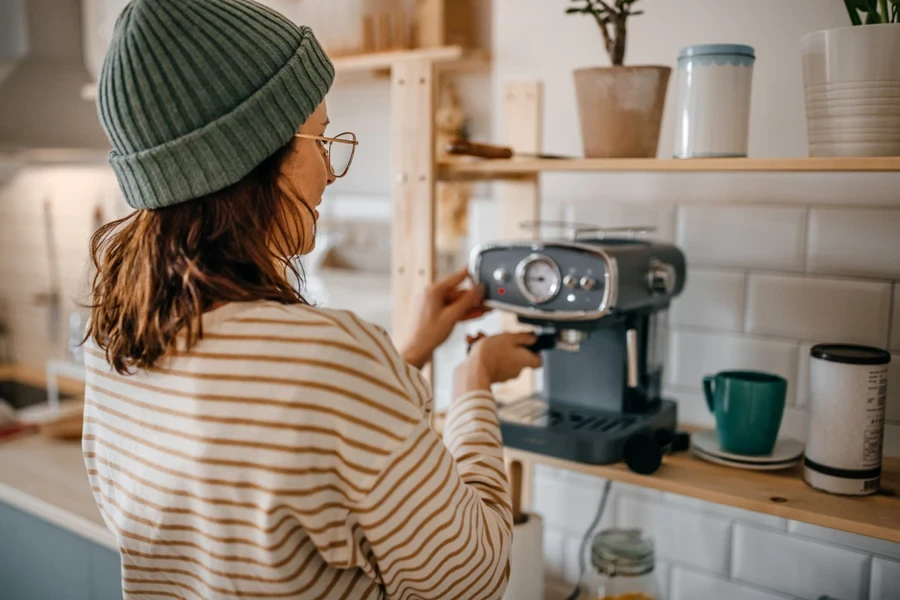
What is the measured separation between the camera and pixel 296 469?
726mm

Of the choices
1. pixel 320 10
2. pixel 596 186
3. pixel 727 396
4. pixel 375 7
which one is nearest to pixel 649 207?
pixel 596 186

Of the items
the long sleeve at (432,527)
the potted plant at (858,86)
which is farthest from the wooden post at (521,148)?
the long sleeve at (432,527)

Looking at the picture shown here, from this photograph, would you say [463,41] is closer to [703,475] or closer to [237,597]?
[703,475]

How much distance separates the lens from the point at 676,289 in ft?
4.29

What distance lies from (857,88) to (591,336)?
0.51m

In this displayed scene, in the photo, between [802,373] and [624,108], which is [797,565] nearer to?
[802,373]

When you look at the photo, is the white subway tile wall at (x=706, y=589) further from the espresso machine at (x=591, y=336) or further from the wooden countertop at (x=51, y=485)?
the wooden countertop at (x=51, y=485)

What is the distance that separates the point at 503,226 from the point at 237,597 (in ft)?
3.32

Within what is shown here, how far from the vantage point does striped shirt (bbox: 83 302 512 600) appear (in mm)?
728

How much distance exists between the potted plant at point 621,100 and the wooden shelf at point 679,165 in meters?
0.04

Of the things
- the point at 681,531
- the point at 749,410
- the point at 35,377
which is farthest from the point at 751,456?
the point at 35,377

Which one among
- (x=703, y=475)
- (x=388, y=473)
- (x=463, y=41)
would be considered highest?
(x=463, y=41)

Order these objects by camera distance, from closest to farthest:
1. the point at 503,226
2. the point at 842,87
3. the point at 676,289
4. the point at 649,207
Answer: the point at 842,87, the point at 676,289, the point at 649,207, the point at 503,226

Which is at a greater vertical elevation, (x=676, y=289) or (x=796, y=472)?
(x=676, y=289)
